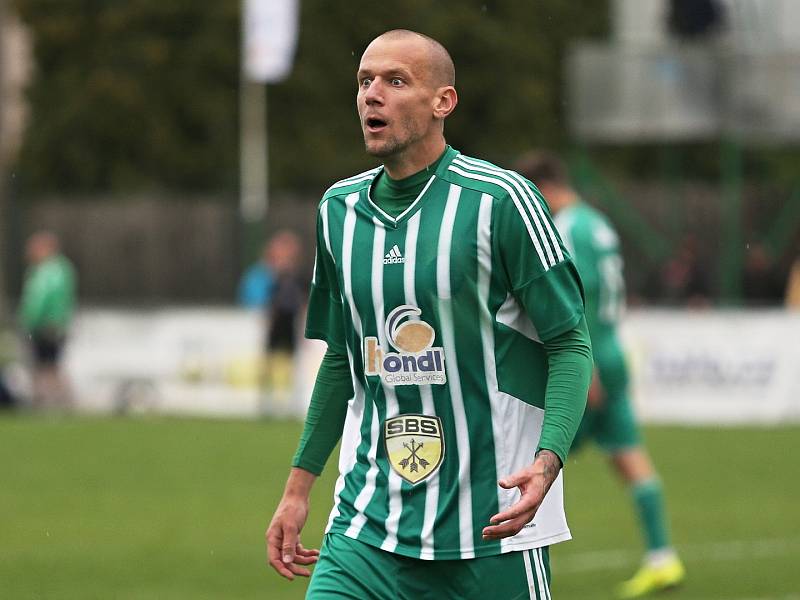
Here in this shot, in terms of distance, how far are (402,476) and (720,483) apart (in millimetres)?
10296

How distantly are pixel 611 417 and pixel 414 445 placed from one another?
17.3 feet

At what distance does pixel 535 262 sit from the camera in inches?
191

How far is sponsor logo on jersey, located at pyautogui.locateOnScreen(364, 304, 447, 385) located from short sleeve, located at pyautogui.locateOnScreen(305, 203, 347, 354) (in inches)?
12.0

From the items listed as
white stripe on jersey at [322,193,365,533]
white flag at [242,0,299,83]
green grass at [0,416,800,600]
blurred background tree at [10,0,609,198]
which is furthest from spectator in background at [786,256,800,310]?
white stripe on jersey at [322,193,365,533]

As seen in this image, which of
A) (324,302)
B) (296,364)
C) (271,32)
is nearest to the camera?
(324,302)

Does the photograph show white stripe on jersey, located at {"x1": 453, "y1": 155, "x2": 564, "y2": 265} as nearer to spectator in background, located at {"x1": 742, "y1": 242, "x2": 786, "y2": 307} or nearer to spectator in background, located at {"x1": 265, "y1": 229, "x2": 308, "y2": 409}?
spectator in background, located at {"x1": 265, "y1": 229, "x2": 308, "y2": 409}

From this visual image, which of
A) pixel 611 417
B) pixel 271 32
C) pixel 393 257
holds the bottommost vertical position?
pixel 611 417

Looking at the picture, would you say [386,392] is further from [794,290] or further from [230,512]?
[794,290]

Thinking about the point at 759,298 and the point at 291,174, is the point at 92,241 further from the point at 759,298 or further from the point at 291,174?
the point at 759,298

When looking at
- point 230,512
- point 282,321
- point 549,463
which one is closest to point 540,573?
point 549,463

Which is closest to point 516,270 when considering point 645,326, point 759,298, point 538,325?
point 538,325

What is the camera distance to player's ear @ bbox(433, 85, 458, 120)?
16.3ft

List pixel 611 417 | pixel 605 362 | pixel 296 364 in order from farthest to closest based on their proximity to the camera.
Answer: pixel 296 364
pixel 605 362
pixel 611 417

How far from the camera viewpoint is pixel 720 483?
14891 mm
